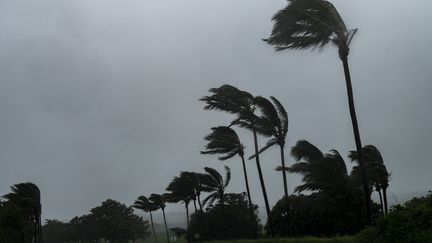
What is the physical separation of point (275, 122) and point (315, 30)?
32.7ft

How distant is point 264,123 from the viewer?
26.3 metres

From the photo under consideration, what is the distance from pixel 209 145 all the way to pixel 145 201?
46.0 meters

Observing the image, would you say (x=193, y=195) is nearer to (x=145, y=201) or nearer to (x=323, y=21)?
(x=145, y=201)

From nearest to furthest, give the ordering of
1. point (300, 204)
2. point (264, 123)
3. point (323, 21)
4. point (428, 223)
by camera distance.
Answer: point (428, 223) < point (323, 21) < point (264, 123) < point (300, 204)

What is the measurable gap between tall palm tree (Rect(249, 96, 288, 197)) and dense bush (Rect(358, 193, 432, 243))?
14.0 meters

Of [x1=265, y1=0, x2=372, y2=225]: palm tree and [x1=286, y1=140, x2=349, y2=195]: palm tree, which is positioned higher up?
[x1=265, y1=0, x2=372, y2=225]: palm tree

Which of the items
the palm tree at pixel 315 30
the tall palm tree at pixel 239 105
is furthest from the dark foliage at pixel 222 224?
the palm tree at pixel 315 30

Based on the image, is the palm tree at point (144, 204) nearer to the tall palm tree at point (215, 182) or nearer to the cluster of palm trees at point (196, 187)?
the cluster of palm trees at point (196, 187)

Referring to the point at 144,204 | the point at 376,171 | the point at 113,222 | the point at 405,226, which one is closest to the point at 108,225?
the point at 113,222

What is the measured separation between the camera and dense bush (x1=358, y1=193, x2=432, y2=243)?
1062 centimetres

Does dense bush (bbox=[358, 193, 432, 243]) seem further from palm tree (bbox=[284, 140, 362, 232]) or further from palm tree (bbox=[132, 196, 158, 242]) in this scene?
palm tree (bbox=[132, 196, 158, 242])

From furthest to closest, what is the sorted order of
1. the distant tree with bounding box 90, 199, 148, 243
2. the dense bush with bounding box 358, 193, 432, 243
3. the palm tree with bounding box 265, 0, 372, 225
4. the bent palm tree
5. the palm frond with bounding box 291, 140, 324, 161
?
1. the distant tree with bounding box 90, 199, 148, 243
2. the bent palm tree
3. the palm frond with bounding box 291, 140, 324, 161
4. the palm tree with bounding box 265, 0, 372, 225
5. the dense bush with bounding box 358, 193, 432, 243

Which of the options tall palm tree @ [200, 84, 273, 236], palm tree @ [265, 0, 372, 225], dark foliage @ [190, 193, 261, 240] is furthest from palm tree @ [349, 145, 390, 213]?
dark foliage @ [190, 193, 261, 240]

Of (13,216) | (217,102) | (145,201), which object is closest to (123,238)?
(145,201)
